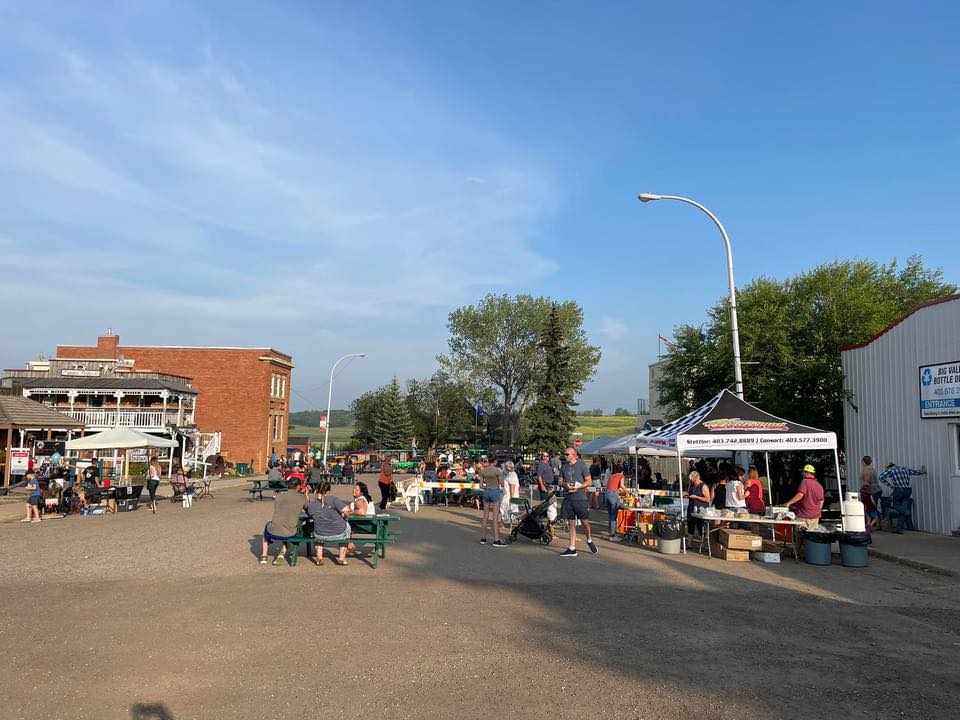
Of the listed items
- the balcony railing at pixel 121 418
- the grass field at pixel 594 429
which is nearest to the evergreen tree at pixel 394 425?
the grass field at pixel 594 429

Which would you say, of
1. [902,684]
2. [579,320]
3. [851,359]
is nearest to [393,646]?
[902,684]

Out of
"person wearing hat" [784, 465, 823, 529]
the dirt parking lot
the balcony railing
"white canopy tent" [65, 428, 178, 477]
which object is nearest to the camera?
the dirt parking lot

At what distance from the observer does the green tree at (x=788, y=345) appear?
21797mm

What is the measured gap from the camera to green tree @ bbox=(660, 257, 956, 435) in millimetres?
21797

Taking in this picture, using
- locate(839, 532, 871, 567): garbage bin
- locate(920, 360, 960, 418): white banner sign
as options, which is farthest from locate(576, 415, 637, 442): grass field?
locate(839, 532, 871, 567): garbage bin

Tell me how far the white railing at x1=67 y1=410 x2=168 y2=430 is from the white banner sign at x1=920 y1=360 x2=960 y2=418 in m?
37.7

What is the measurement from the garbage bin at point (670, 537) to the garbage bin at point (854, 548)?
261 cm

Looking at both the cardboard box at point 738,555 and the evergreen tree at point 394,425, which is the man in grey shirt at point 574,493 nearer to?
the cardboard box at point 738,555

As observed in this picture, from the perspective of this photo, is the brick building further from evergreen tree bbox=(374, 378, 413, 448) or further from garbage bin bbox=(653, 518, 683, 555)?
garbage bin bbox=(653, 518, 683, 555)

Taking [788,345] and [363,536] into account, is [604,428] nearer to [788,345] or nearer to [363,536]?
[788,345]

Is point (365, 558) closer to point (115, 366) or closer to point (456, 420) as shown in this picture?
point (115, 366)

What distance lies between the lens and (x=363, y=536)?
12.3 meters

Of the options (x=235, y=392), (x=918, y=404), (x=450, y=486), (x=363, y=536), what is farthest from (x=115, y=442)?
(x=235, y=392)

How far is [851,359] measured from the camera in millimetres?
19406
